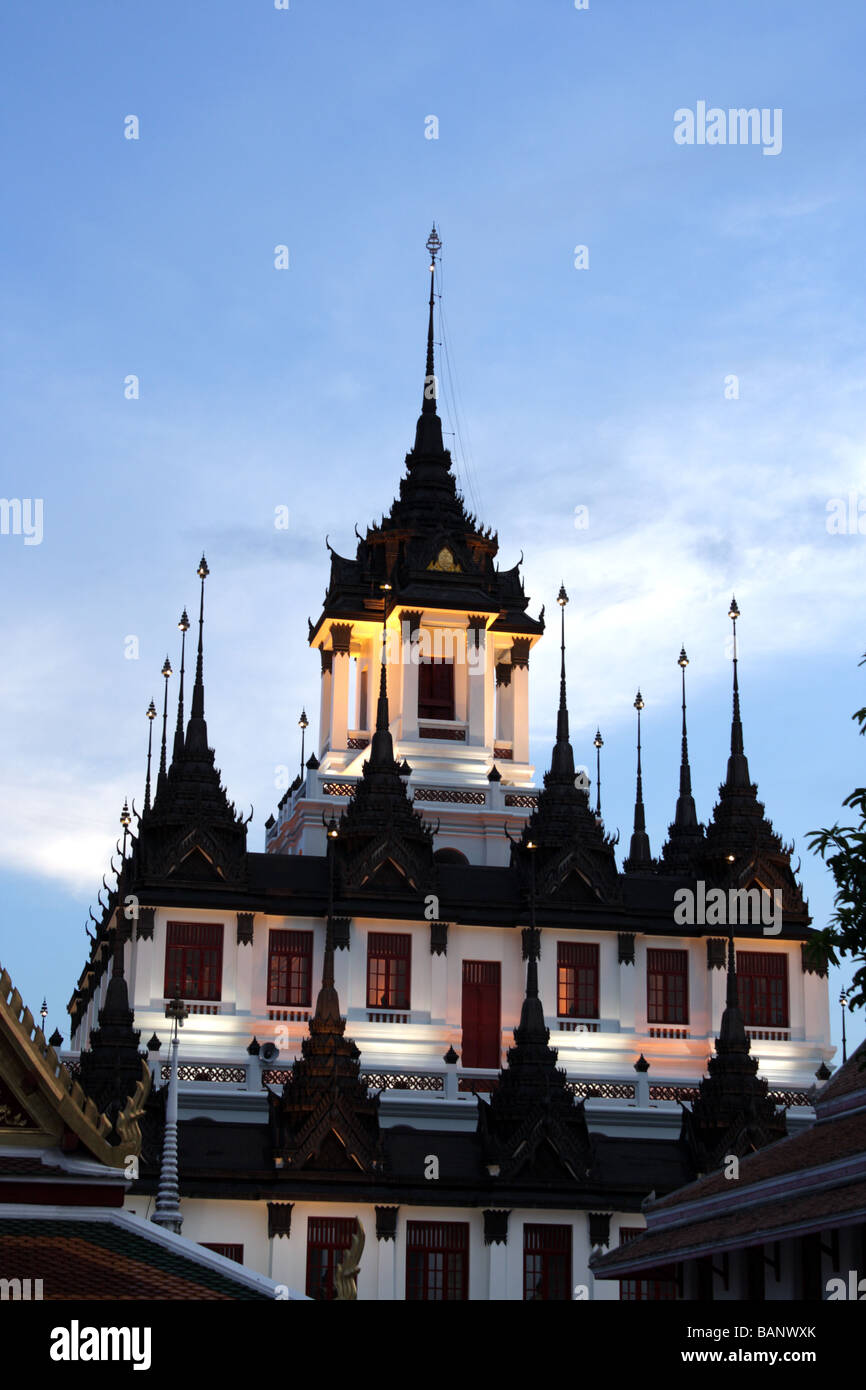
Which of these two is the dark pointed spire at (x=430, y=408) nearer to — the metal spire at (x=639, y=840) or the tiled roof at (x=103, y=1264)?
the metal spire at (x=639, y=840)

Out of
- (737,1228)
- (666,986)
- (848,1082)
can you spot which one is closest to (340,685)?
(666,986)

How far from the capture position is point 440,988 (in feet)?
210

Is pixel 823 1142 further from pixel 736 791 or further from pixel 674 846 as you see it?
pixel 674 846

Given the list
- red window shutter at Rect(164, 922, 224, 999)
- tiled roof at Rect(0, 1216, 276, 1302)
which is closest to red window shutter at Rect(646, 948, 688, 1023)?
red window shutter at Rect(164, 922, 224, 999)

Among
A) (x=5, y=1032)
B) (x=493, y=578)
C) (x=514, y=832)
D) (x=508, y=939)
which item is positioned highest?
(x=493, y=578)

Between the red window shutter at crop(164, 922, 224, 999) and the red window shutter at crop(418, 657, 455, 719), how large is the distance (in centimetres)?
1466

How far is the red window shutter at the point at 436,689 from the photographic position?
75.9 metres

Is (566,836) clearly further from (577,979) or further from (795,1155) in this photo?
(795,1155)

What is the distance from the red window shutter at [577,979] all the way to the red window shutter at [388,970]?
172 inches

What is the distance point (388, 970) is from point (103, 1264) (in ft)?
132

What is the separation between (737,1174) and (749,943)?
78.7ft
